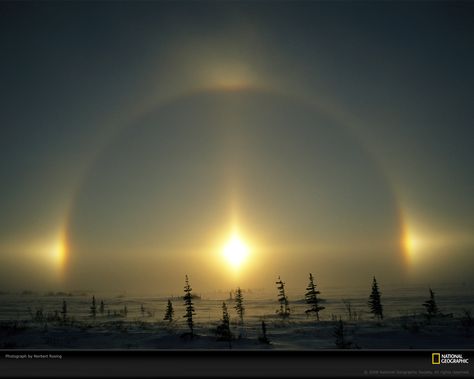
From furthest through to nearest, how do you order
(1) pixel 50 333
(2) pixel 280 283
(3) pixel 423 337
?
1. (2) pixel 280 283
2. (1) pixel 50 333
3. (3) pixel 423 337

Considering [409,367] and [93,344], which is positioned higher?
[93,344]

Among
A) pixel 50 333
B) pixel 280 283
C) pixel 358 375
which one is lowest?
pixel 358 375

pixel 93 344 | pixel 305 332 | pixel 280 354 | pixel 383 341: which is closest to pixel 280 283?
pixel 305 332

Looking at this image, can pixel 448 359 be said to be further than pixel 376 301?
No

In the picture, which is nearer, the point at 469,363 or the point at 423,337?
the point at 469,363

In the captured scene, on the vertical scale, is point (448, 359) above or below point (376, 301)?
below

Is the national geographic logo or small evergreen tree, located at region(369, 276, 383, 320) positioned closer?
the national geographic logo

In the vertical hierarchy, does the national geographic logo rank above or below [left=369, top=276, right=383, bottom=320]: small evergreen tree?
below

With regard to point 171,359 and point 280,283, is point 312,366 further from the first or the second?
point 280,283
